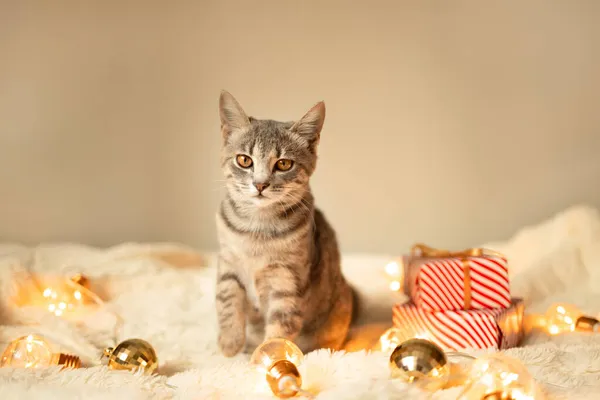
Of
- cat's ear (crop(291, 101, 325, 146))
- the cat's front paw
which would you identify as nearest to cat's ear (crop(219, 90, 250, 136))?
cat's ear (crop(291, 101, 325, 146))

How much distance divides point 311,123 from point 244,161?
197 mm

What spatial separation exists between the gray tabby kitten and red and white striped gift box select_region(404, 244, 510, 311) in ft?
0.94

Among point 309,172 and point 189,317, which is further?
point 189,317

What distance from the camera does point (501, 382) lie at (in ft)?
2.96

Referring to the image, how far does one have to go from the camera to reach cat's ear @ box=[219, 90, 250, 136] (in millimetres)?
1360

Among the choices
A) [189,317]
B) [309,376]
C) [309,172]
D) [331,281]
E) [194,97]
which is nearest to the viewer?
[309,376]

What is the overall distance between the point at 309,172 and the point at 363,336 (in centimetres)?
51

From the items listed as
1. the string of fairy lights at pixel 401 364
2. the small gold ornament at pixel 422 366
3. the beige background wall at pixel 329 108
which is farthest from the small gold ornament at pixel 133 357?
the beige background wall at pixel 329 108

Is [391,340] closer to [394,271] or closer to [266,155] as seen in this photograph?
[266,155]

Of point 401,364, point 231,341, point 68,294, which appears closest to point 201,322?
point 231,341

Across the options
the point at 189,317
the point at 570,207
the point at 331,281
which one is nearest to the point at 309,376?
the point at 331,281

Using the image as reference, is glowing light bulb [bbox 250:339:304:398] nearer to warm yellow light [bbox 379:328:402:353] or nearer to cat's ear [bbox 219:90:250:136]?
warm yellow light [bbox 379:328:402:353]

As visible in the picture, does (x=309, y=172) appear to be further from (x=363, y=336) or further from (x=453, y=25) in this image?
(x=453, y=25)

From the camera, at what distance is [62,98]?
7.22 feet
